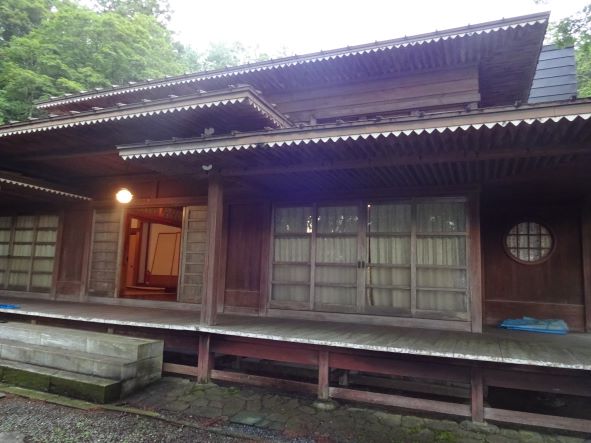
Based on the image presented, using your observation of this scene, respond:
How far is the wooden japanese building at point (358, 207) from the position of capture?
13.2 ft

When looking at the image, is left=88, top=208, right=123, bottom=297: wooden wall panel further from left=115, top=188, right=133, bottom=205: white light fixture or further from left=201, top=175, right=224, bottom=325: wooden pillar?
left=201, top=175, right=224, bottom=325: wooden pillar

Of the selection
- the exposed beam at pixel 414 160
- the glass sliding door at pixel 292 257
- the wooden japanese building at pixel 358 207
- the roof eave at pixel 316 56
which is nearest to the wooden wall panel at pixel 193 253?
the wooden japanese building at pixel 358 207

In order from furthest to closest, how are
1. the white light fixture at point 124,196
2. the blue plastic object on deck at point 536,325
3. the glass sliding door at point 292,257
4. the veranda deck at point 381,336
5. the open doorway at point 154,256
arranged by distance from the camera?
the open doorway at point 154,256, the white light fixture at point 124,196, the glass sliding door at point 292,257, the blue plastic object on deck at point 536,325, the veranda deck at point 381,336

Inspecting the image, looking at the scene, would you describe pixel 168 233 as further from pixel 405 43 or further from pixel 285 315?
pixel 405 43

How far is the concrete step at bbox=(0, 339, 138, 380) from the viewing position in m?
4.66

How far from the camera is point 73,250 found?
813 cm

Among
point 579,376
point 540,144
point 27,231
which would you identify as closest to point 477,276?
point 579,376

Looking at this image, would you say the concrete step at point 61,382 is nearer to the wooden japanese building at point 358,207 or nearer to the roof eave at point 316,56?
the wooden japanese building at point 358,207

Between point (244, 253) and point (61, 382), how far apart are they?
10.2 ft

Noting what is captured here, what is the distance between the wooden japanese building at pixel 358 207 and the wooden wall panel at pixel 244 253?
3cm

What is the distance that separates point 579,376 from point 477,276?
1.69 metres

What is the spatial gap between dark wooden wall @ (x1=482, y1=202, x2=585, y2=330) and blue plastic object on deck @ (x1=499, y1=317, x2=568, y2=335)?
0.76ft

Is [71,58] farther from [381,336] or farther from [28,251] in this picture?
[381,336]

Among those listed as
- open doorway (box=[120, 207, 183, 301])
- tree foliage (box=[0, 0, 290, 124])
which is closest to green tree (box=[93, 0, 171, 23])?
tree foliage (box=[0, 0, 290, 124])
